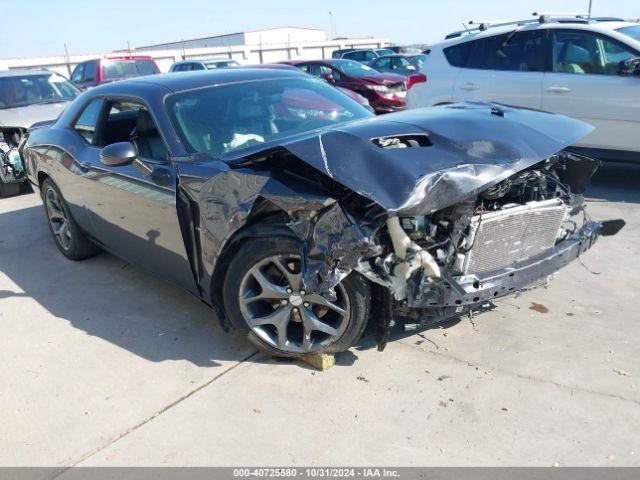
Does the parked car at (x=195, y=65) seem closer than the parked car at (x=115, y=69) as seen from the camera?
No

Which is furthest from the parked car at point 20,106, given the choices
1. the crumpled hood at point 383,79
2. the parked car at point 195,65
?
the parked car at point 195,65

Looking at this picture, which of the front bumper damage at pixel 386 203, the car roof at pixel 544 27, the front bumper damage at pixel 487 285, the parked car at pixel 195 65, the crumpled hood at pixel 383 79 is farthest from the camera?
the parked car at pixel 195 65

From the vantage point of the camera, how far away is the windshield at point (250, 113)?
367 cm

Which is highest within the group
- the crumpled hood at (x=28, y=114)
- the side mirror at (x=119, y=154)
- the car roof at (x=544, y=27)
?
the car roof at (x=544, y=27)

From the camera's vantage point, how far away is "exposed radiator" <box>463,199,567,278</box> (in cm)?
305

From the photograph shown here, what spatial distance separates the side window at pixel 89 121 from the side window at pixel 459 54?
4.71 m

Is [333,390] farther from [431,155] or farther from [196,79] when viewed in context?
[196,79]

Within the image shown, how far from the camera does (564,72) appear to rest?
645 centimetres

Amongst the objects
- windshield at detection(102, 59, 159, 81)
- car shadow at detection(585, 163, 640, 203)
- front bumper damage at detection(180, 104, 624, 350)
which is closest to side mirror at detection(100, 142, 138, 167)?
front bumper damage at detection(180, 104, 624, 350)

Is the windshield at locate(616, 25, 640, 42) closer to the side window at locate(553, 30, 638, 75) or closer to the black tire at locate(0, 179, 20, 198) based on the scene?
the side window at locate(553, 30, 638, 75)

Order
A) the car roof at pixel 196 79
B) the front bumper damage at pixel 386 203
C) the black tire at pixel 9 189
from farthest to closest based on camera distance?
the black tire at pixel 9 189
the car roof at pixel 196 79
the front bumper damage at pixel 386 203

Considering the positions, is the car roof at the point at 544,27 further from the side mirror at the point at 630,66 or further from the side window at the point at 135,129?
the side window at the point at 135,129

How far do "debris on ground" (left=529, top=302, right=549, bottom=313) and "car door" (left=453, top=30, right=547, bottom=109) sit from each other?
3.54 meters

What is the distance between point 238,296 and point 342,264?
30.8 inches
